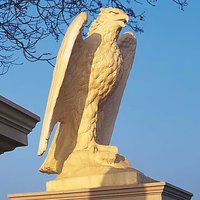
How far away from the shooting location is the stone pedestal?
494cm

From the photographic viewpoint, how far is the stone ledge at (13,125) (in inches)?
52.7

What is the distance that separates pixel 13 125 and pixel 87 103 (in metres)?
4.16

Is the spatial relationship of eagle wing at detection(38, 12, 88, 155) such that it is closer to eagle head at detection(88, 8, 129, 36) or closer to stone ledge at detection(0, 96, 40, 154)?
eagle head at detection(88, 8, 129, 36)

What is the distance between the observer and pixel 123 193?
5027mm

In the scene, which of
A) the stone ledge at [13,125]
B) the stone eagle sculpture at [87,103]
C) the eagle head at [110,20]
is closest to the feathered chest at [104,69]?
the stone eagle sculpture at [87,103]

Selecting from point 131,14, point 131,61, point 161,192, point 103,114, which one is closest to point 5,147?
point 161,192

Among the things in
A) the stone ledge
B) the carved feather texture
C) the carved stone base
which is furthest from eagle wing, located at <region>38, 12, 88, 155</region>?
the stone ledge

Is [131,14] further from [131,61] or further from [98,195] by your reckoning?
[98,195]

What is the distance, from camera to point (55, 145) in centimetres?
566

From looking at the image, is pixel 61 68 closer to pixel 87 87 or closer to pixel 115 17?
pixel 87 87

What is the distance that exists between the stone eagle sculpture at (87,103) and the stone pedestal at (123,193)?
5.1 inches

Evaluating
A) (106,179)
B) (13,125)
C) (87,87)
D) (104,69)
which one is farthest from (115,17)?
(13,125)

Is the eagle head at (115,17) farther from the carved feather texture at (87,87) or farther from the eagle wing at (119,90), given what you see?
the eagle wing at (119,90)

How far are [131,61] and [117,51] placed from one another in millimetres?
637
